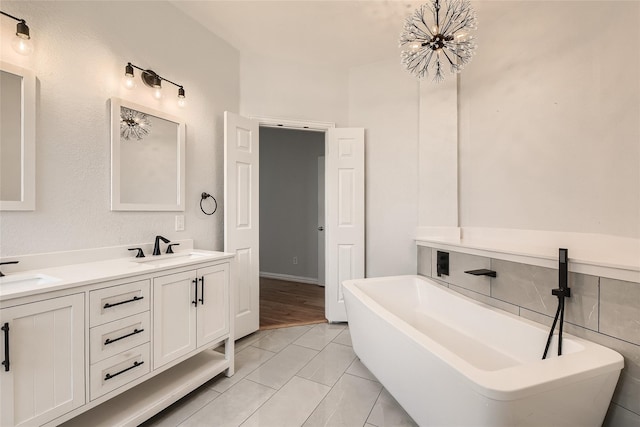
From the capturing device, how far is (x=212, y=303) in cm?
204

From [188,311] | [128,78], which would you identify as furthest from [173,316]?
[128,78]

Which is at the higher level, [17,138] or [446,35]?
[446,35]

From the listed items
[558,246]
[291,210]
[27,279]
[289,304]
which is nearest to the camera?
[27,279]

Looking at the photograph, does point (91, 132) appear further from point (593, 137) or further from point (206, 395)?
point (593, 137)

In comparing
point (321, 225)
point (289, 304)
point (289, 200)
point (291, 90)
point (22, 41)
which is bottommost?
point (289, 304)

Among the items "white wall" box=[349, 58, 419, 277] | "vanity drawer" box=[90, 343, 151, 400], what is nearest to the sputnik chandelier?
"white wall" box=[349, 58, 419, 277]

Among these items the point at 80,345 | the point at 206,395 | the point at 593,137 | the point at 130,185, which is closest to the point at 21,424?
the point at 80,345

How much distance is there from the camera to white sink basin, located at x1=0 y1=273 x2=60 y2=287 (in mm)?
1356

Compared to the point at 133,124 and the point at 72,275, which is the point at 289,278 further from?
the point at 72,275

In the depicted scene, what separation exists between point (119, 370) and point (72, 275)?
53 centimetres

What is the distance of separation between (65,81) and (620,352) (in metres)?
3.20

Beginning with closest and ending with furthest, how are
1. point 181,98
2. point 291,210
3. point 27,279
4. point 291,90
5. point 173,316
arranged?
point 27,279 → point 173,316 → point 181,98 → point 291,90 → point 291,210

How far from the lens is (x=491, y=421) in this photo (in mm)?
1055

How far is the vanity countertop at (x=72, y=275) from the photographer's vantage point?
1206 millimetres
